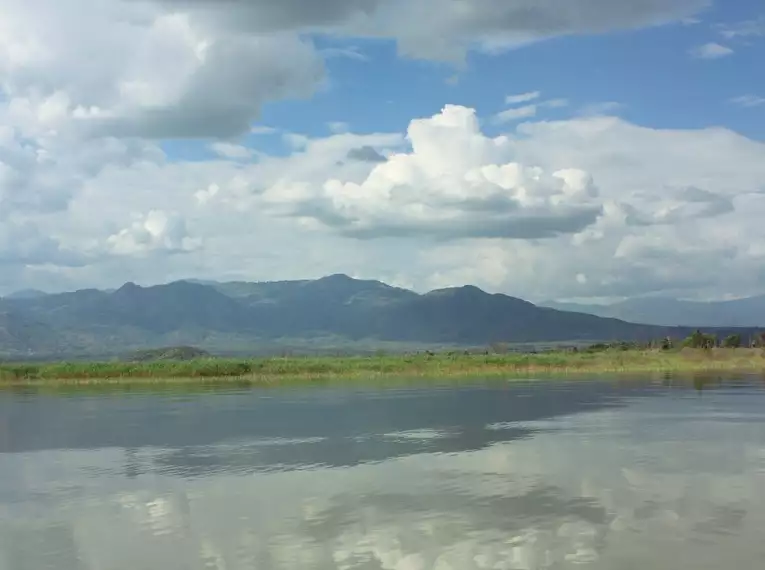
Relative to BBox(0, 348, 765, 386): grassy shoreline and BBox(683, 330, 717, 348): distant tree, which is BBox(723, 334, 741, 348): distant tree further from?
BBox(0, 348, 765, 386): grassy shoreline

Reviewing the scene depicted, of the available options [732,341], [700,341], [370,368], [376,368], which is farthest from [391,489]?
[732,341]

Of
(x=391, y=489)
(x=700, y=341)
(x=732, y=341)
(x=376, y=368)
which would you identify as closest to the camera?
(x=391, y=489)

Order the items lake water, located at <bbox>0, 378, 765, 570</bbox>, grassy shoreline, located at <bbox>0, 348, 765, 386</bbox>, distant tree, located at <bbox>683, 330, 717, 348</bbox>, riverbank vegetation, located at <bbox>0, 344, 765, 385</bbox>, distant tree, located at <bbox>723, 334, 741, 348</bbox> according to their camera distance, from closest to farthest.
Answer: lake water, located at <bbox>0, 378, 765, 570</bbox> < grassy shoreline, located at <bbox>0, 348, 765, 386</bbox> < riverbank vegetation, located at <bbox>0, 344, 765, 385</bbox> < distant tree, located at <bbox>683, 330, 717, 348</bbox> < distant tree, located at <bbox>723, 334, 741, 348</bbox>

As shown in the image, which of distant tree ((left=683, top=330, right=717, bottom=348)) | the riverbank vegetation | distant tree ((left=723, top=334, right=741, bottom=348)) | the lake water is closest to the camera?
the lake water

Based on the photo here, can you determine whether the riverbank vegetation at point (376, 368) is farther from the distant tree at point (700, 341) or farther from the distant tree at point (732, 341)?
the distant tree at point (732, 341)

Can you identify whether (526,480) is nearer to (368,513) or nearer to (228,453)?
(368,513)

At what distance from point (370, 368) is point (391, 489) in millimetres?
68834

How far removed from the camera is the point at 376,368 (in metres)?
93.8

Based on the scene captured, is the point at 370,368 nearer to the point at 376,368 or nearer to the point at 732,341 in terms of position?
the point at 376,368

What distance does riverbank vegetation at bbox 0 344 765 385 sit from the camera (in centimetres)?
8712

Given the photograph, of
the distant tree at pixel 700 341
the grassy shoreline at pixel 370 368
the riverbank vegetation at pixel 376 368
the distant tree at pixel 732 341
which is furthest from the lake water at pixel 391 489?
the distant tree at pixel 732 341

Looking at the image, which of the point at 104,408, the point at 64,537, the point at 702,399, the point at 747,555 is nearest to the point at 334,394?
the point at 104,408

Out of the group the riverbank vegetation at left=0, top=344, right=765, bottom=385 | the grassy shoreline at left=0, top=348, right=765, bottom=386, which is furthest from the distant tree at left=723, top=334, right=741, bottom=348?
the grassy shoreline at left=0, top=348, right=765, bottom=386

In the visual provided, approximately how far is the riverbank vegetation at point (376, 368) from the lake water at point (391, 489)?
125 ft
